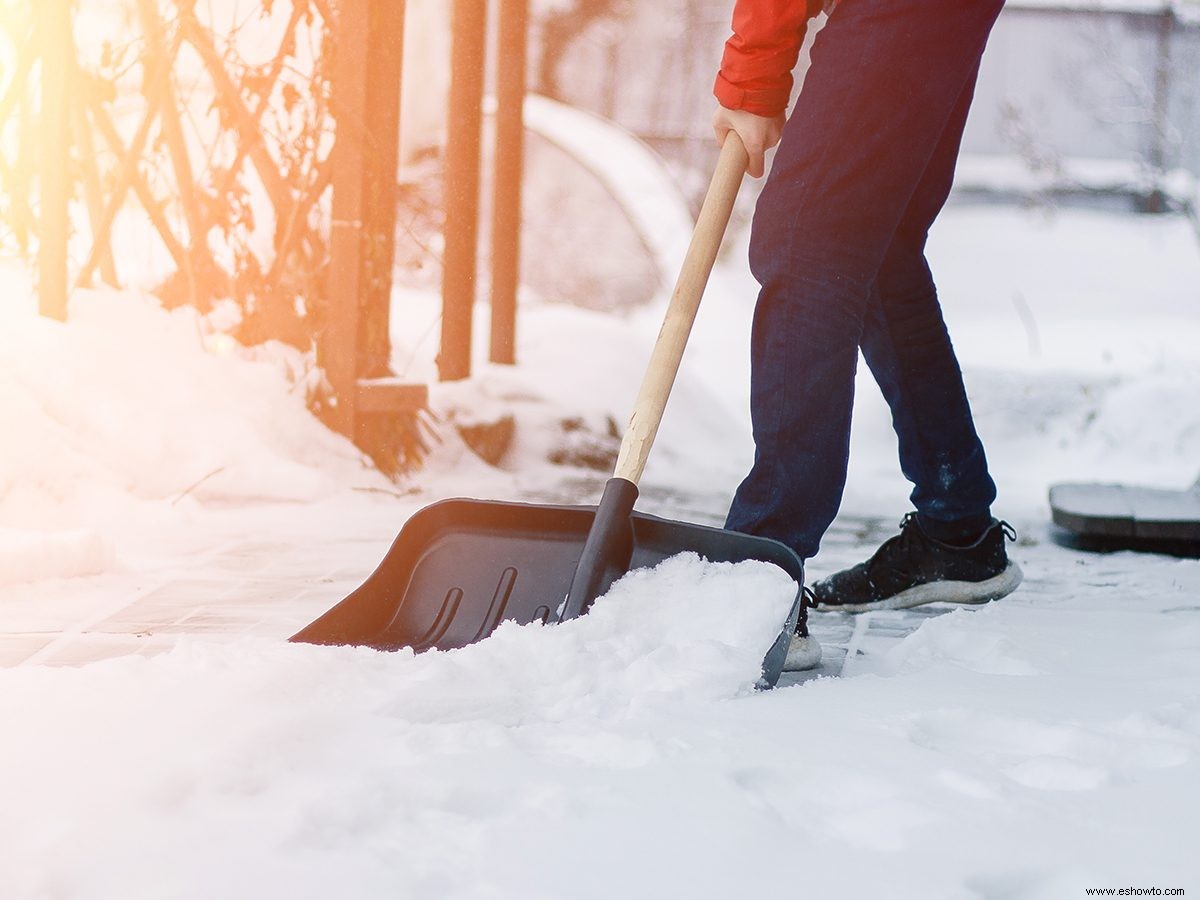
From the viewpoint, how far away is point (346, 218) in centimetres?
327

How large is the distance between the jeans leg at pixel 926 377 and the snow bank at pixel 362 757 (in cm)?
69

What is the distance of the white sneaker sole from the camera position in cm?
209

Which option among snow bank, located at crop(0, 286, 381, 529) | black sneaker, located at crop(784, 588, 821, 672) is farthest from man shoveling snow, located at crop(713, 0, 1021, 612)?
snow bank, located at crop(0, 286, 381, 529)

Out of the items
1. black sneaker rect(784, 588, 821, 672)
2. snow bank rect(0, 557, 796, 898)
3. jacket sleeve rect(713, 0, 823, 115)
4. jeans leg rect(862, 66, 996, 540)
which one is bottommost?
black sneaker rect(784, 588, 821, 672)

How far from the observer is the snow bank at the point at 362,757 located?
0.91 metres

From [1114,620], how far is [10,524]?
6.62 feet

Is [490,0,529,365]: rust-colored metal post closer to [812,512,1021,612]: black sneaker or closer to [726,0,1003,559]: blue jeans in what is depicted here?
[812,512,1021,612]: black sneaker

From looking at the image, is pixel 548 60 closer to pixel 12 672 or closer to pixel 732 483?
pixel 732 483

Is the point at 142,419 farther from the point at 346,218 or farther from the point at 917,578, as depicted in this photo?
the point at 917,578

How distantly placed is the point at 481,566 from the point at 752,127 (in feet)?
2.32

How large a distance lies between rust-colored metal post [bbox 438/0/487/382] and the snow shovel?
2.52m

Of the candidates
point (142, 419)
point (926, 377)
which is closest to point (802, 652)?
point (926, 377)

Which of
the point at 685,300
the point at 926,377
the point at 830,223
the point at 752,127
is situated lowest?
the point at 926,377

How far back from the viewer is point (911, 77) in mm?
1681
